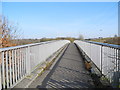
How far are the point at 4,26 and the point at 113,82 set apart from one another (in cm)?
560

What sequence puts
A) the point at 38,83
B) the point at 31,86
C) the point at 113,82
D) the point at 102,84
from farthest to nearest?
the point at 38,83, the point at 31,86, the point at 102,84, the point at 113,82

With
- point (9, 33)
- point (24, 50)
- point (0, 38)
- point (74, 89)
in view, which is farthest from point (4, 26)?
point (74, 89)

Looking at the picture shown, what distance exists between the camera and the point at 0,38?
205 inches

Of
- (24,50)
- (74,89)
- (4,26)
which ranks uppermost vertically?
(4,26)

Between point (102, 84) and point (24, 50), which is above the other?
point (24, 50)

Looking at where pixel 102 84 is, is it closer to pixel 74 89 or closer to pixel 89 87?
pixel 89 87

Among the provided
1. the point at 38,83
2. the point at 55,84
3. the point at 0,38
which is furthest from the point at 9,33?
the point at 55,84

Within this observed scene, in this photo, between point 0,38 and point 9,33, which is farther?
point 9,33

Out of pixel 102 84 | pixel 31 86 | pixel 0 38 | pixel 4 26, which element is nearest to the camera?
pixel 102 84

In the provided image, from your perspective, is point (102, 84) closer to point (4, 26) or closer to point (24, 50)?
point (24, 50)

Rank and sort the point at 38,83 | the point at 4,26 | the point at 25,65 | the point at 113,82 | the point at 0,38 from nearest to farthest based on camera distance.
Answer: the point at 113,82
the point at 38,83
the point at 25,65
the point at 0,38
the point at 4,26

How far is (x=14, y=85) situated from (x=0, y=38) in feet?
10.0

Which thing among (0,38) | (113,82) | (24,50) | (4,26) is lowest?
(113,82)

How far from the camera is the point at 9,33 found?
6.07 m
